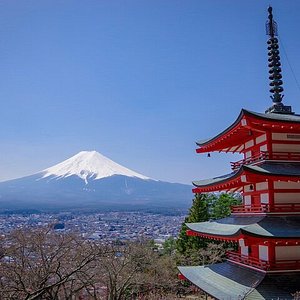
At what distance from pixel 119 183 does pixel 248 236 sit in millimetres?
146332

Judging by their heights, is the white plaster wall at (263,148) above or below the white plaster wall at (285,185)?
above

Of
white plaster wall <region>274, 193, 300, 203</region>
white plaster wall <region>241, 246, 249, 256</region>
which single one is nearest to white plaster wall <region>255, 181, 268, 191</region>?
white plaster wall <region>274, 193, 300, 203</region>

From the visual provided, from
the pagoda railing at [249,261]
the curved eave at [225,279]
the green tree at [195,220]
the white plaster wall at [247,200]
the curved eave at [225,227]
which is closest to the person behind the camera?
the curved eave at [225,279]

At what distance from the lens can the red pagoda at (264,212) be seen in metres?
10.7

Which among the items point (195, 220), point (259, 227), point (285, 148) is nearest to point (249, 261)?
point (259, 227)

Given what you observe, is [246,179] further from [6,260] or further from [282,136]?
[6,260]

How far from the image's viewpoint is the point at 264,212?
1179cm

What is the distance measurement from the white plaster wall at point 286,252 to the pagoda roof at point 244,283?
0.57 metres

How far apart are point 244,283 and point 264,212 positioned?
7.23 ft

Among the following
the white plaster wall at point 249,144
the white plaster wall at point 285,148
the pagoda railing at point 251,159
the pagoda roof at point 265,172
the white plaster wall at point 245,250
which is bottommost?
the white plaster wall at point 245,250

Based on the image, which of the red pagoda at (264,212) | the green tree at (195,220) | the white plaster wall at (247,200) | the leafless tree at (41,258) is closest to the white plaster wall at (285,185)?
the red pagoda at (264,212)

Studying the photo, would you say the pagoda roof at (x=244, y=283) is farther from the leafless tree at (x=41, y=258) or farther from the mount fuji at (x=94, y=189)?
the mount fuji at (x=94, y=189)

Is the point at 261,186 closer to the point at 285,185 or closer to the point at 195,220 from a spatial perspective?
the point at 285,185

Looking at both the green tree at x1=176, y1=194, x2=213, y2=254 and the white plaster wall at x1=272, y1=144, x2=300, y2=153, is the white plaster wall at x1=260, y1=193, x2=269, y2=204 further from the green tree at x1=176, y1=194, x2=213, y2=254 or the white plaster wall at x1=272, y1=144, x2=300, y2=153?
the green tree at x1=176, y1=194, x2=213, y2=254
